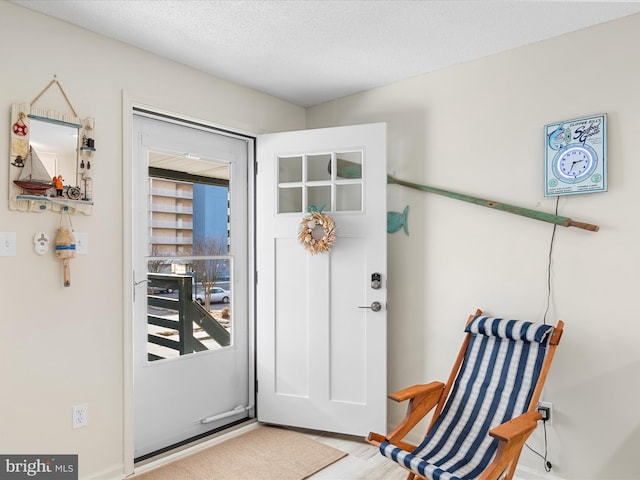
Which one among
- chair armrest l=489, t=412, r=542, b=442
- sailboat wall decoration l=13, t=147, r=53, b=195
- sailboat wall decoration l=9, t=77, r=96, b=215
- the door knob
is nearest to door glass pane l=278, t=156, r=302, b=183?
the door knob

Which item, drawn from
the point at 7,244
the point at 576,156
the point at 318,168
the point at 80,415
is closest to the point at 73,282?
the point at 7,244

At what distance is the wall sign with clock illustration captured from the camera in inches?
95.0

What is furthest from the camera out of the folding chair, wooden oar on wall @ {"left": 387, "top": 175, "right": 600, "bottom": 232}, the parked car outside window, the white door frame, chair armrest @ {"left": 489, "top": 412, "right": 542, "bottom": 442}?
the parked car outside window

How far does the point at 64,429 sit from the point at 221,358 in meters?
1.14

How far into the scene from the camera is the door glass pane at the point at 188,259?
3008 millimetres

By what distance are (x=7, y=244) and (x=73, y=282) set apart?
1.19ft

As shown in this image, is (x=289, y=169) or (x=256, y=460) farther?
(x=289, y=169)

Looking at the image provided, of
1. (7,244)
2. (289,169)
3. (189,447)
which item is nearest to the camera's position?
(7,244)

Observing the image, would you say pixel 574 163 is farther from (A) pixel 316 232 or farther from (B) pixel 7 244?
(B) pixel 7 244

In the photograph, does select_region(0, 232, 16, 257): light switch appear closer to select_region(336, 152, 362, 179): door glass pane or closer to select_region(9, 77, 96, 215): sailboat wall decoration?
select_region(9, 77, 96, 215): sailboat wall decoration

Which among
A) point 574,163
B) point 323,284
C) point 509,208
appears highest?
point 574,163

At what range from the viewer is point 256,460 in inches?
112

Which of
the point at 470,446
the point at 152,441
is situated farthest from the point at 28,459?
the point at 470,446

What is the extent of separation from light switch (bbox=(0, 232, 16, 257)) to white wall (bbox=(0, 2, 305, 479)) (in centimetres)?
3
